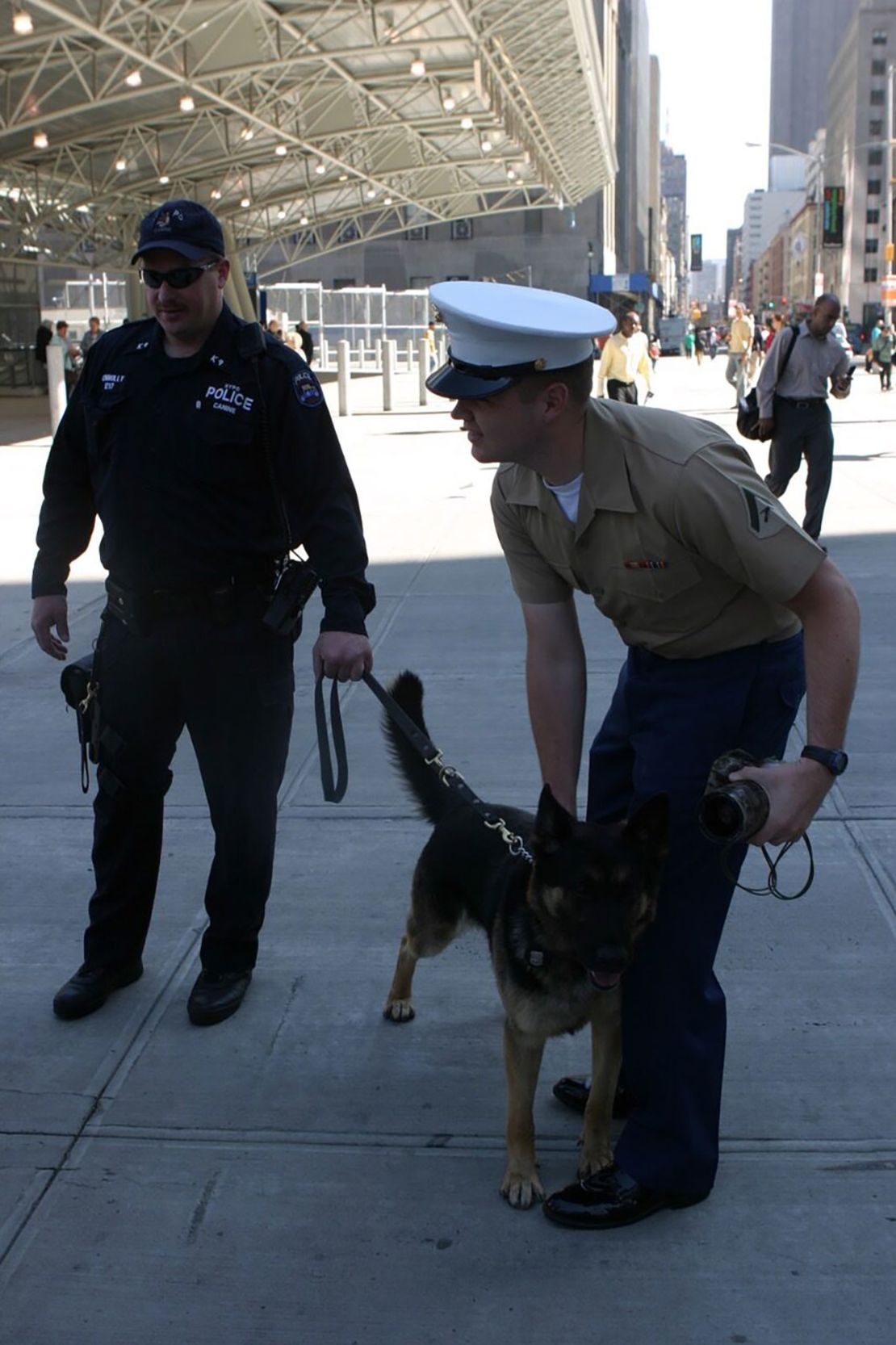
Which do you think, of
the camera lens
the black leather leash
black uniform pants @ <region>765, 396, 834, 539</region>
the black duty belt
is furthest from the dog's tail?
black uniform pants @ <region>765, 396, 834, 539</region>

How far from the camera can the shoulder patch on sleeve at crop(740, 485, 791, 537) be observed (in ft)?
8.08

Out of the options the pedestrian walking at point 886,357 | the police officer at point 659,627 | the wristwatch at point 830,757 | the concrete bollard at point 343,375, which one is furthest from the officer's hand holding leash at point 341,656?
the pedestrian walking at point 886,357

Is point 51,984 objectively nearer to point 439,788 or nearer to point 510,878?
point 439,788

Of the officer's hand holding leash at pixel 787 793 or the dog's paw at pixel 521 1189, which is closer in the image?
the officer's hand holding leash at pixel 787 793

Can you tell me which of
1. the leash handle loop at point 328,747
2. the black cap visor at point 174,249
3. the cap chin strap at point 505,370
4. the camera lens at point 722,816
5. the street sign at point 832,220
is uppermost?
the street sign at point 832,220

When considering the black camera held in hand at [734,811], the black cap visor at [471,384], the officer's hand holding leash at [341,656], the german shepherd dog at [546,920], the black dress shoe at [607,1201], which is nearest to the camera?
the black camera held in hand at [734,811]

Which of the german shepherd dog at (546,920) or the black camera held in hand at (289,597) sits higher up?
the black camera held in hand at (289,597)

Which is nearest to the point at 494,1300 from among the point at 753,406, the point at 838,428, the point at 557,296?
the point at 557,296

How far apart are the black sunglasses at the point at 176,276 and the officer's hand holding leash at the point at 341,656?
0.91 metres

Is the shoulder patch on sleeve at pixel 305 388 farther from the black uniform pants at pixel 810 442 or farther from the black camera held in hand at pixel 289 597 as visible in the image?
the black uniform pants at pixel 810 442

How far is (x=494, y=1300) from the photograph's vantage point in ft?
8.64

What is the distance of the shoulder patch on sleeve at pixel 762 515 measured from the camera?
2.46 m

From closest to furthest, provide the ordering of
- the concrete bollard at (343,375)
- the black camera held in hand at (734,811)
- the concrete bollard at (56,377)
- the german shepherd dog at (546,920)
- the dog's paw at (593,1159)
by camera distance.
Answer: the black camera held in hand at (734,811), the german shepherd dog at (546,920), the dog's paw at (593,1159), the concrete bollard at (56,377), the concrete bollard at (343,375)

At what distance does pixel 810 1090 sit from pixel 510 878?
97 centimetres
